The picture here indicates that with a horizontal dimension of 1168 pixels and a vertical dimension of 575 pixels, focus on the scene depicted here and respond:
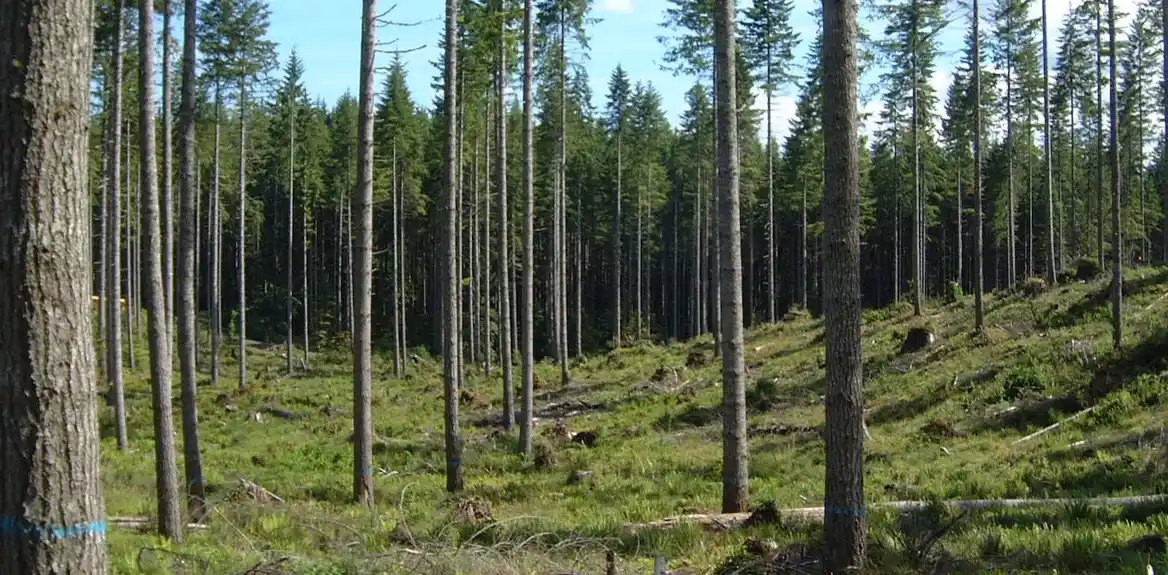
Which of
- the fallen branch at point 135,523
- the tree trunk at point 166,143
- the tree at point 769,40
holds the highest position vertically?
the tree at point 769,40

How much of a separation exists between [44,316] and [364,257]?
8.91 metres

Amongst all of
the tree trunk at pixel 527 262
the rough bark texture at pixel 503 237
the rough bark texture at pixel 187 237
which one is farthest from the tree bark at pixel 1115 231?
the rough bark texture at pixel 187 237

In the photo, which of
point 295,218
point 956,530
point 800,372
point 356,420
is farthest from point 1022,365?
point 295,218

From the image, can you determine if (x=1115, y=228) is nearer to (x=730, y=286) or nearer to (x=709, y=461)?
(x=709, y=461)

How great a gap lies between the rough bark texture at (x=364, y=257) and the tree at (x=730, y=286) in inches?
203

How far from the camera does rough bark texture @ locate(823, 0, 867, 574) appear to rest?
6625 mm

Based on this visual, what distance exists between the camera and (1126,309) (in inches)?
835

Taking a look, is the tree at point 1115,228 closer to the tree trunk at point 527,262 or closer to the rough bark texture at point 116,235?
the tree trunk at point 527,262

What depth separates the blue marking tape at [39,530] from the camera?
3.71 meters

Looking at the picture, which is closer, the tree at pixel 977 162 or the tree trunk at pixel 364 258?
the tree trunk at pixel 364 258

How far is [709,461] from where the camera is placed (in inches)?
640

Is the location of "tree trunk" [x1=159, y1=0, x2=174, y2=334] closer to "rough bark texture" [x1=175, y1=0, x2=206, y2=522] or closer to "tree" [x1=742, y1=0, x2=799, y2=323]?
"rough bark texture" [x1=175, y1=0, x2=206, y2=522]

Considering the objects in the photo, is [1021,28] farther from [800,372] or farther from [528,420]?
[528,420]

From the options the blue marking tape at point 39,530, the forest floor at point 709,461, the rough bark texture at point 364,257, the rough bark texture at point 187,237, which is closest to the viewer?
the blue marking tape at point 39,530
